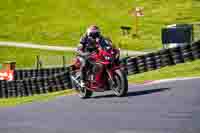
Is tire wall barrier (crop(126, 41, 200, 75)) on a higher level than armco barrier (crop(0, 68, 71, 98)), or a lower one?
higher

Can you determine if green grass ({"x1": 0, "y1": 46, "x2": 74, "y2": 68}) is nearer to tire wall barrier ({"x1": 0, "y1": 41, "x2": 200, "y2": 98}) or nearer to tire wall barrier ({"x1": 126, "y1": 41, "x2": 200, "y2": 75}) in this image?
tire wall barrier ({"x1": 0, "y1": 41, "x2": 200, "y2": 98})

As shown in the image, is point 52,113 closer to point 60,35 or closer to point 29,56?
point 29,56

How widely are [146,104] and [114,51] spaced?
7.24 ft

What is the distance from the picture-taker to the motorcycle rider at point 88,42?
14124mm

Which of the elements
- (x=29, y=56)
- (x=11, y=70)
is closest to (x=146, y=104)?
(x=11, y=70)

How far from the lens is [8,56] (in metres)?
44.1

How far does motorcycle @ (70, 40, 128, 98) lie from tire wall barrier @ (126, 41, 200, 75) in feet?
21.2

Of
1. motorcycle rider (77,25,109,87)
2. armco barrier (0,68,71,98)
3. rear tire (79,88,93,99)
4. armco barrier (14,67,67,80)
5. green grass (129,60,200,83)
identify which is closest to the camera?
motorcycle rider (77,25,109,87)

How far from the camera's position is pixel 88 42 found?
47.1ft

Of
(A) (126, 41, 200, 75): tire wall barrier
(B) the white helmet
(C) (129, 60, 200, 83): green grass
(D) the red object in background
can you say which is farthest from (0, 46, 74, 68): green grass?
(B) the white helmet

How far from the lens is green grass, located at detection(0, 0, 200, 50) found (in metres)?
50.4

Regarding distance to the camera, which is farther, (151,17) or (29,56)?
(151,17)

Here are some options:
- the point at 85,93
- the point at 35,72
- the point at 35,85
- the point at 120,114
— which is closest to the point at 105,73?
the point at 85,93

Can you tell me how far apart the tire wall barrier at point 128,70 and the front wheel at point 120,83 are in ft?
23.4
